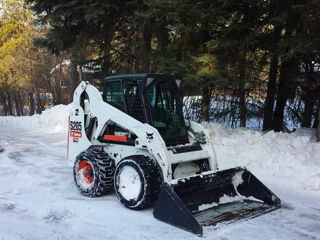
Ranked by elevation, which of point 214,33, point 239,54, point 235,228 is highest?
point 214,33

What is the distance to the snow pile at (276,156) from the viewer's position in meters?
6.41

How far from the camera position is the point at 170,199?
441 cm

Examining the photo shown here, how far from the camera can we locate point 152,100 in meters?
5.71

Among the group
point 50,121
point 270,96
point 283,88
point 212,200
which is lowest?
point 212,200

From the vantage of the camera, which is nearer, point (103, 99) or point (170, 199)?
point (170, 199)

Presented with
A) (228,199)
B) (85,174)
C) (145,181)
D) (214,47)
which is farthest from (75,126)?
(214,47)

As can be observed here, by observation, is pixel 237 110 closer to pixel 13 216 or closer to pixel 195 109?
pixel 195 109

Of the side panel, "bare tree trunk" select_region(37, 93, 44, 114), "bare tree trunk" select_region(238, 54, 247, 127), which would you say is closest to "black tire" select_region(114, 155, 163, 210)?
the side panel

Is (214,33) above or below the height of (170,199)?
above

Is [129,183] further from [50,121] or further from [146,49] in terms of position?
[50,121]

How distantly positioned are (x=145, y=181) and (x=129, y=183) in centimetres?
41

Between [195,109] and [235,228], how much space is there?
830 centimetres

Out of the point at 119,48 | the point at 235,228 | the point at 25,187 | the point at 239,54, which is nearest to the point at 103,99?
the point at 25,187

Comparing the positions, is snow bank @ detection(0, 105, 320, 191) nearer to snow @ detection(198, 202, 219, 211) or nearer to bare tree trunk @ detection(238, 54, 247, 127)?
bare tree trunk @ detection(238, 54, 247, 127)
